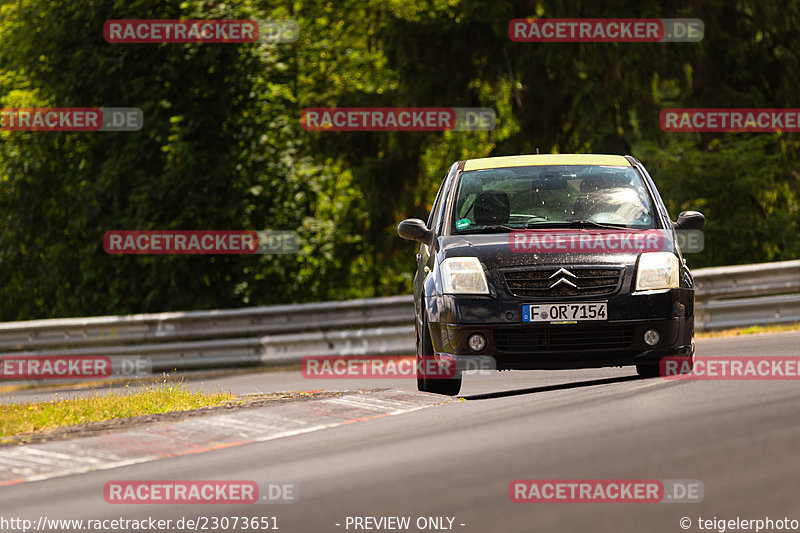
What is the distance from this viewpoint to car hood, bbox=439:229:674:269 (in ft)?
28.6

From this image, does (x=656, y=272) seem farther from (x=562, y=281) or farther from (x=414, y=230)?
(x=414, y=230)

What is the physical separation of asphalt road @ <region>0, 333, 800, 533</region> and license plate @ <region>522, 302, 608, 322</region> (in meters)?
0.76

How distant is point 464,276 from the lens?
28.9 ft

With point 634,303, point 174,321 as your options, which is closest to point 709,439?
point 634,303

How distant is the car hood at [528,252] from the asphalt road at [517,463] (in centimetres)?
117

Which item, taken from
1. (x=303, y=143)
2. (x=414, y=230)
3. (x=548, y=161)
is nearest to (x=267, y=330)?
(x=303, y=143)

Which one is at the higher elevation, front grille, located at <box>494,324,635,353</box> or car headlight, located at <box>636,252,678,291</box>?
car headlight, located at <box>636,252,678,291</box>

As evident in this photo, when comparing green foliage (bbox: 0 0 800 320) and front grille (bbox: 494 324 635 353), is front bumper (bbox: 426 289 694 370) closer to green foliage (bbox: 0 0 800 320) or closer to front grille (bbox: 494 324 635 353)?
front grille (bbox: 494 324 635 353)

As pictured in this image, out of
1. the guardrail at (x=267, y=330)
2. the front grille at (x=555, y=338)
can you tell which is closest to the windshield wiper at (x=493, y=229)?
the front grille at (x=555, y=338)

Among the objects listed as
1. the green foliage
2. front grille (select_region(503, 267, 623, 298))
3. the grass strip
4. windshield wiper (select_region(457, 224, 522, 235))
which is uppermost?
the green foliage

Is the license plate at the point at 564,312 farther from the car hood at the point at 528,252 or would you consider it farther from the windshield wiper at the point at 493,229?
the windshield wiper at the point at 493,229

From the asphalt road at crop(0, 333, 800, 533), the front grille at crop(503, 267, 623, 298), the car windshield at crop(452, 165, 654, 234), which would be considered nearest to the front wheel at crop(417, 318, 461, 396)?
the asphalt road at crop(0, 333, 800, 533)

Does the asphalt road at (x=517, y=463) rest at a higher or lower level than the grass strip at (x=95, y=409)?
lower

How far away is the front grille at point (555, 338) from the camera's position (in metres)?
8.62
